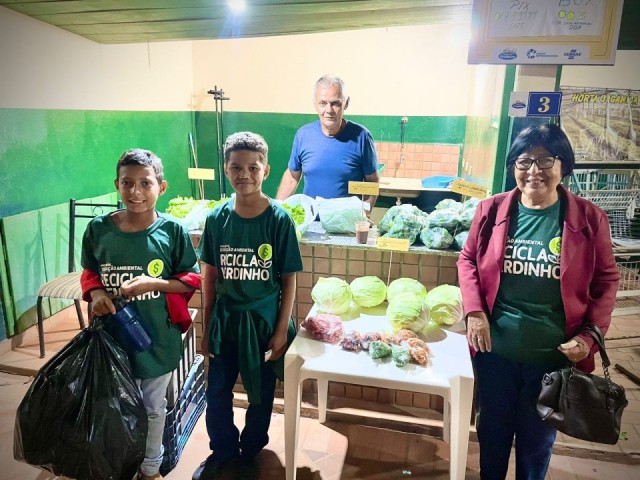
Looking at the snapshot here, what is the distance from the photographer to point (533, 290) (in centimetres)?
165

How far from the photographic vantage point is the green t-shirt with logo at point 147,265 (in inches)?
67.7

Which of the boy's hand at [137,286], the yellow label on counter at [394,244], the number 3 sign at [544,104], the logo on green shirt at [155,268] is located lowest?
the boy's hand at [137,286]

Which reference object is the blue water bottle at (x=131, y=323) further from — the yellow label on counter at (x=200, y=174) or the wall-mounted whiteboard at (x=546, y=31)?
the wall-mounted whiteboard at (x=546, y=31)

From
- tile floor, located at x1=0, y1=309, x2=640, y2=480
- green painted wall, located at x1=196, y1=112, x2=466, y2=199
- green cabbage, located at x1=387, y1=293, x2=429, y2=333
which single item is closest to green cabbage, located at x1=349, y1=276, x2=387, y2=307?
green cabbage, located at x1=387, y1=293, x2=429, y2=333

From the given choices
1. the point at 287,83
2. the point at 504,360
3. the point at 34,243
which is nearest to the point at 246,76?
the point at 287,83

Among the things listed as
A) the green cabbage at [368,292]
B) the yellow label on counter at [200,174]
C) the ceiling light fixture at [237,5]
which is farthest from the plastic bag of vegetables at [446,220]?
the ceiling light fixture at [237,5]

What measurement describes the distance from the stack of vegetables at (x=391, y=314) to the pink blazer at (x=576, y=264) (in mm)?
254

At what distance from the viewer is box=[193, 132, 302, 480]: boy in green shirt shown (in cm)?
178

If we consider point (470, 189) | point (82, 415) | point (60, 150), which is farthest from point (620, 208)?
point (60, 150)

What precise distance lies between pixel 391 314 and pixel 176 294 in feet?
3.01

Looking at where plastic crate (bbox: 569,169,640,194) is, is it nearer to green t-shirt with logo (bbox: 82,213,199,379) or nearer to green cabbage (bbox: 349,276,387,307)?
green cabbage (bbox: 349,276,387,307)

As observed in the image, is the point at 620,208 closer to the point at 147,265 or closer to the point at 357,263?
the point at 357,263

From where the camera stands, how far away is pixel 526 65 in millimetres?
2031

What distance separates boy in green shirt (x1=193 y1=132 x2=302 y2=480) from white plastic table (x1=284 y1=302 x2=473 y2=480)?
149 millimetres
